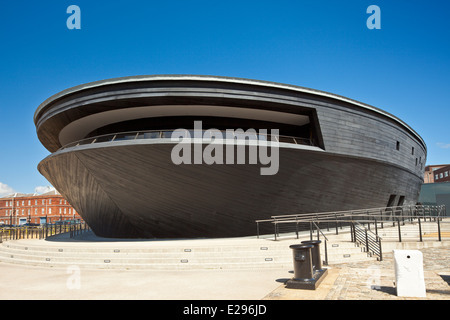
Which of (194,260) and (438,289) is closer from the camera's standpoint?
(438,289)

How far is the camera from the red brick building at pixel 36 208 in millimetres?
61656

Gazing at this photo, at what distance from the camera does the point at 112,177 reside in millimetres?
13961

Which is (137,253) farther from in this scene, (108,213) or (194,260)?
(108,213)

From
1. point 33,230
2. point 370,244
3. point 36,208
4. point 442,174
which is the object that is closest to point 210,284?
point 370,244

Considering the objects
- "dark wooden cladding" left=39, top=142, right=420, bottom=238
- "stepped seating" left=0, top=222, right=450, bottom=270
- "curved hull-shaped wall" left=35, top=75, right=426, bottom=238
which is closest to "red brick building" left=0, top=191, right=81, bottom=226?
"curved hull-shaped wall" left=35, top=75, right=426, bottom=238

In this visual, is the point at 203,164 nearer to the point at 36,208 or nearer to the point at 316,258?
the point at 316,258

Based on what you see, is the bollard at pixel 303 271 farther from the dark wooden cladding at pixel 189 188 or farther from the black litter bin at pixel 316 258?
the dark wooden cladding at pixel 189 188

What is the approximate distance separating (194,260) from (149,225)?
20.0 feet

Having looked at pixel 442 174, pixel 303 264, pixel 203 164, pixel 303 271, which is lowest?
pixel 303 271

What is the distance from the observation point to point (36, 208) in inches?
2483

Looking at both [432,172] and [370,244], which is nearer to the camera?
[370,244]

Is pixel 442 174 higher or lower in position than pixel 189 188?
higher

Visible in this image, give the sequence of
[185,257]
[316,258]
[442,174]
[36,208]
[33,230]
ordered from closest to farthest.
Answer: [316,258] < [185,257] < [33,230] < [36,208] < [442,174]
